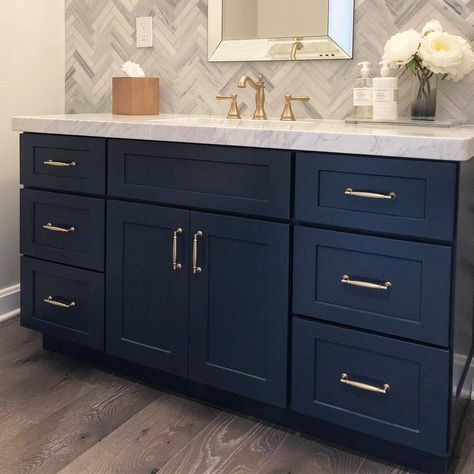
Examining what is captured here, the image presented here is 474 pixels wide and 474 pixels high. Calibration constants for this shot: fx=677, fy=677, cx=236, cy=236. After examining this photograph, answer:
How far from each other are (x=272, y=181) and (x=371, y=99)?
0.52m

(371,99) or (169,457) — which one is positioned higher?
(371,99)

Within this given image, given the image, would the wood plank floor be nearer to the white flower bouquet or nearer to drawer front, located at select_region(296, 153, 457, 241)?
drawer front, located at select_region(296, 153, 457, 241)

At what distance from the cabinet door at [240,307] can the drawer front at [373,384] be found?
7 centimetres

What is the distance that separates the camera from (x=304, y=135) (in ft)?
5.47

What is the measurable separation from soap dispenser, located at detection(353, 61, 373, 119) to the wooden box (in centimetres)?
81

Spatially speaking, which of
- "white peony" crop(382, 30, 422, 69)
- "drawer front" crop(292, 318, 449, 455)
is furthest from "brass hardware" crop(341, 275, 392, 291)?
"white peony" crop(382, 30, 422, 69)

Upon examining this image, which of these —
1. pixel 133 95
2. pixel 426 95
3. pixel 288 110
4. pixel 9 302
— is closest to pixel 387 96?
pixel 426 95

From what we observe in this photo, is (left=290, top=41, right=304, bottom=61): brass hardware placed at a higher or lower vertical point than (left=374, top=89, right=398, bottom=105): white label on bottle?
higher

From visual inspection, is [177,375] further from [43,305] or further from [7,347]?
[7,347]

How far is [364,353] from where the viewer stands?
5.53ft

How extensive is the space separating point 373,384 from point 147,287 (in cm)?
74

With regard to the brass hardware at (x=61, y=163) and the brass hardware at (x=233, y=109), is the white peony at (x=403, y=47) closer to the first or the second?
the brass hardware at (x=233, y=109)

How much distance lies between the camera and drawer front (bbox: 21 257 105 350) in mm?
2176

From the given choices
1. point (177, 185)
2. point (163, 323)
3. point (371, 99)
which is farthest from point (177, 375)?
point (371, 99)
